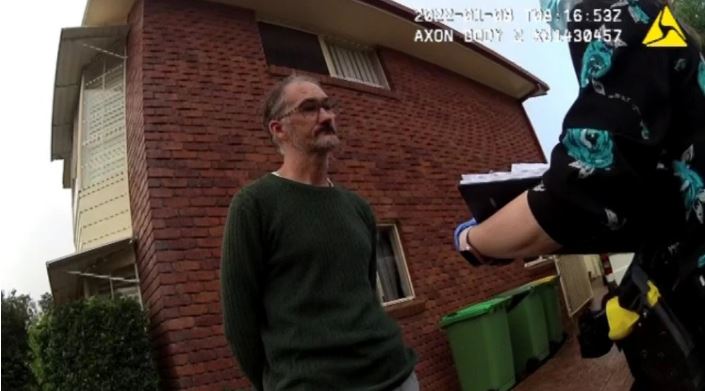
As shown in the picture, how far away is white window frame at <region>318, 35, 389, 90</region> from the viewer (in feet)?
23.2

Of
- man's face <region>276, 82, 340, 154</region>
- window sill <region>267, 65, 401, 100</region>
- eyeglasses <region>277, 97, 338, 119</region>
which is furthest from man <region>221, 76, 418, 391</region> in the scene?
window sill <region>267, 65, 401, 100</region>

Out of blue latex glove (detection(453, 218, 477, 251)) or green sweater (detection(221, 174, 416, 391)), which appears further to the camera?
green sweater (detection(221, 174, 416, 391))

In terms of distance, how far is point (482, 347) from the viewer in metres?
5.33

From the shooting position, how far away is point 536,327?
6441 millimetres

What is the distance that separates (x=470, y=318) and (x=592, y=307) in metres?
4.67

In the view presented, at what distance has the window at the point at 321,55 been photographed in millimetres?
6565

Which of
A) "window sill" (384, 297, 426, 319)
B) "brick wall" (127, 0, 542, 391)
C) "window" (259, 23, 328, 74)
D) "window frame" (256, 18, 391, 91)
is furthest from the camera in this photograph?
"window frame" (256, 18, 391, 91)

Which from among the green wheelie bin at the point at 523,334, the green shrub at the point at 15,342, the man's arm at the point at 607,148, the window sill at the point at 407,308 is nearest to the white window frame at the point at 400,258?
the window sill at the point at 407,308

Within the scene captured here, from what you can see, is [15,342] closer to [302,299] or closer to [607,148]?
[302,299]

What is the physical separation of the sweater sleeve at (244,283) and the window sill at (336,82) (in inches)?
187

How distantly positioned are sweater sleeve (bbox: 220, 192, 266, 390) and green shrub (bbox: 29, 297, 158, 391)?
114 inches

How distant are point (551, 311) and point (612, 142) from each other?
23.2 feet

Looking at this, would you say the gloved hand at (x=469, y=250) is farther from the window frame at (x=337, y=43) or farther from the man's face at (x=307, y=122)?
the window frame at (x=337, y=43)

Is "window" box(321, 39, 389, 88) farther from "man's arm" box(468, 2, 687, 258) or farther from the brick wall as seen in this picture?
"man's arm" box(468, 2, 687, 258)
